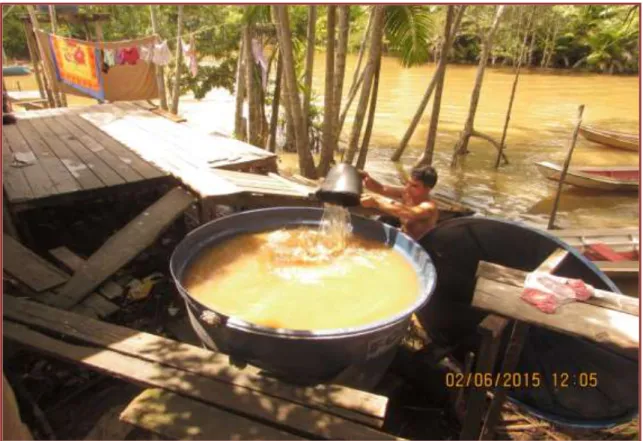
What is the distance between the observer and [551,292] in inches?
115

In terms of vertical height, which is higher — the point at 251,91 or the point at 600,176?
the point at 251,91

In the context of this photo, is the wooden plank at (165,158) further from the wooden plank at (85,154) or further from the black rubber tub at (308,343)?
the black rubber tub at (308,343)

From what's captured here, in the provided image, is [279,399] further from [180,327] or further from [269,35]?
[269,35]

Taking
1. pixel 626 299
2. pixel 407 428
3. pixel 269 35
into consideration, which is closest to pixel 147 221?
pixel 407 428

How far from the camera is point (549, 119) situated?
19844mm

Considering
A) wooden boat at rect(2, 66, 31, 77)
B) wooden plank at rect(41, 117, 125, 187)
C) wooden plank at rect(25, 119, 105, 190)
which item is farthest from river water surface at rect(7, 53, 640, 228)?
wooden plank at rect(25, 119, 105, 190)

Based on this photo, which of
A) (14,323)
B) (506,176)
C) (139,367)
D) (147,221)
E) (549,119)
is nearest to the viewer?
(139,367)

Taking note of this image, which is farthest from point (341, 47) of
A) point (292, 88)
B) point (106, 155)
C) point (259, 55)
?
point (106, 155)

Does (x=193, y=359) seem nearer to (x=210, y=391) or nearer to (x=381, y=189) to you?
(x=210, y=391)

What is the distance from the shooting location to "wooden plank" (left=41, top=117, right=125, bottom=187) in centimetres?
575

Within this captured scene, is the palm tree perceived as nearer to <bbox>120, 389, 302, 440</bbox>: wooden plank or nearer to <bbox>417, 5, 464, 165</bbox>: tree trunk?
<bbox>417, 5, 464, 165</bbox>: tree trunk

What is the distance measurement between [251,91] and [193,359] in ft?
25.5

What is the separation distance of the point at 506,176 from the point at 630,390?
33.6 ft

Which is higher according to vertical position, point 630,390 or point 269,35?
point 269,35
